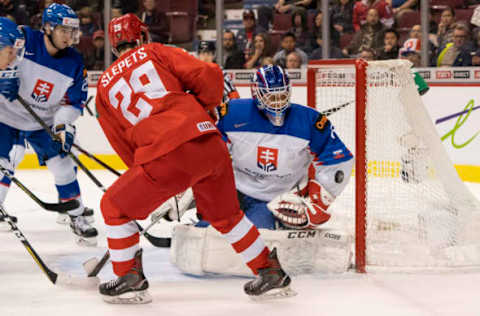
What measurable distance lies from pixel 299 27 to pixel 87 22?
2035 mm

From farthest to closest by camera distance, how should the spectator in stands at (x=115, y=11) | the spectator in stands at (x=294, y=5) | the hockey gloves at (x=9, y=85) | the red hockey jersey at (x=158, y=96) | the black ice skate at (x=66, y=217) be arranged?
the spectator in stands at (x=115, y=11)
the spectator in stands at (x=294, y=5)
the black ice skate at (x=66, y=217)
the hockey gloves at (x=9, y=85)
the red hockey jersey at (x=158, y=96)

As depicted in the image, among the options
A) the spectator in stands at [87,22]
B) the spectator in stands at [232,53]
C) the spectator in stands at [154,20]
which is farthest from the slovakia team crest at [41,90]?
the spectator in stands at [87,22]

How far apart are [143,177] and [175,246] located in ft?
2.46

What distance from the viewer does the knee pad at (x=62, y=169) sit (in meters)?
3.83

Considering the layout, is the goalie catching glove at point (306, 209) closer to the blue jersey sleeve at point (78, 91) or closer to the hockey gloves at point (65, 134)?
the hockey gloves at point (65, 134)

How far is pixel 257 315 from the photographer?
2.51m

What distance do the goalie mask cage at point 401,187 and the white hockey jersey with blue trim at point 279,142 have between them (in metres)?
0.14

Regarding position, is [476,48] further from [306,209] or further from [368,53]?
[306,209]

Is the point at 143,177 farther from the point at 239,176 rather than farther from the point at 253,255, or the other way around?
the point at 239,176

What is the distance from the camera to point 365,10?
6500 mm

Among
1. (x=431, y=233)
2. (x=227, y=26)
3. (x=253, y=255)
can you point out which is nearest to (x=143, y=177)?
(x=253, y=255)

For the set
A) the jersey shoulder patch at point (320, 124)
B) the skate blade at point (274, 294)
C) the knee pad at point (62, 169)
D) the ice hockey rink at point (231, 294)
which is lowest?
the ice hockey rink at point (231, 294)

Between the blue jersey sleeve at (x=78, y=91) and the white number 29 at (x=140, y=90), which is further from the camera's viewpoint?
the blue jersey sleeve at (x=78, y=91)

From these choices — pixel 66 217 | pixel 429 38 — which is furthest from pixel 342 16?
pixel 66 217
